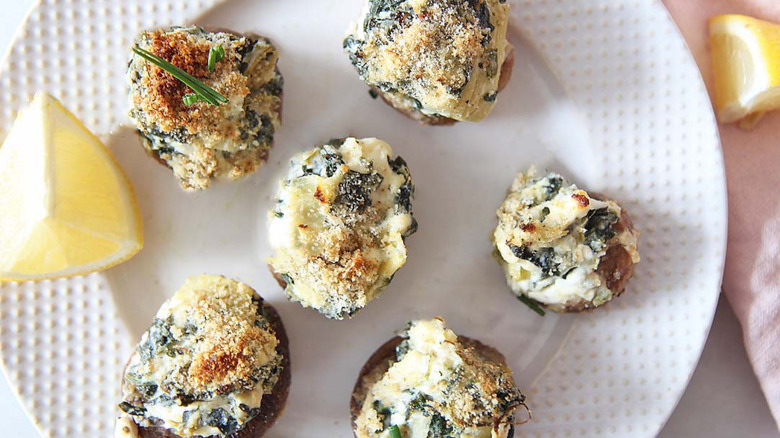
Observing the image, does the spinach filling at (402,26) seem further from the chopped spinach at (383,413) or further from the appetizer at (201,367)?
the chopped spinach at (383,413)

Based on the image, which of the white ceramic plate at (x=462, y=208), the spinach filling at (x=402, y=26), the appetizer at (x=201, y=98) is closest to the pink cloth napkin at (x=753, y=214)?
the white ceramic plate at (x=462, y=208)

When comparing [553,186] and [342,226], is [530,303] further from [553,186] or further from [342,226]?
[342,226]

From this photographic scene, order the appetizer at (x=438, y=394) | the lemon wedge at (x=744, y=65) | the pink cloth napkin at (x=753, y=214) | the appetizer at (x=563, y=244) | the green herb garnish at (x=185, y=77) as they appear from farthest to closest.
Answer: the pink cloth napkin at (x=753, y=214)
the lemon wedge at (x=744, y=65)
the appetizer at (x=563, y=244)
the appetizer at (x=438, y=394)
the green herb garnish at (x=185, y=77)

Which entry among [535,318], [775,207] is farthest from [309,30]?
[775,207]

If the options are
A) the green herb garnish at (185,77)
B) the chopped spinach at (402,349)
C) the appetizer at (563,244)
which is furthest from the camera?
the chopped spinach at (402,349)

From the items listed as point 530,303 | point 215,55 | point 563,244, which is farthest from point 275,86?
point 530,303

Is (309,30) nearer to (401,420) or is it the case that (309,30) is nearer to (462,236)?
(462,236)
